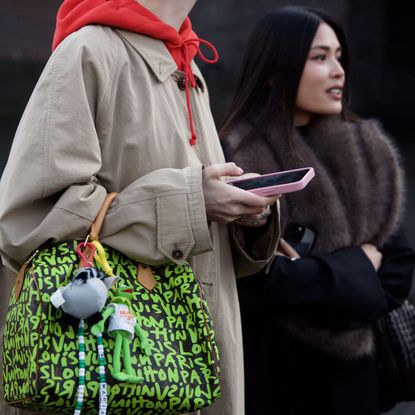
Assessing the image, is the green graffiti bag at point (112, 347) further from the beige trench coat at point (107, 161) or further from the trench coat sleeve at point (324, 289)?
the trench coat sleeve at point (324, 289)

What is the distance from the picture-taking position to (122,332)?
199 cm

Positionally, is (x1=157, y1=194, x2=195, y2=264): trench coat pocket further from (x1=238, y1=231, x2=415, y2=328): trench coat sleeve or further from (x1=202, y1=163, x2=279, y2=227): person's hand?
(x1=238, y1=231, x2=415, y2=328): trench coat sleeve

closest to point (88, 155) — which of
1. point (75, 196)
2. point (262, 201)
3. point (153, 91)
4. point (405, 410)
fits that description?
point (75, 196)

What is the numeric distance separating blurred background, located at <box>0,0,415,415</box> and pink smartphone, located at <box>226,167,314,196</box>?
309 centimetres

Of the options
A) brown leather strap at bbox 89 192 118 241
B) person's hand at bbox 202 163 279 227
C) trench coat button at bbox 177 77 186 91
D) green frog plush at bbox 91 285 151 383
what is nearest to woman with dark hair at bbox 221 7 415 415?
trench coat button at bbox 177 77 186 91

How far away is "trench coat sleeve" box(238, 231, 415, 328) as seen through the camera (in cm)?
320

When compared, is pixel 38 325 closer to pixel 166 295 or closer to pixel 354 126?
pixel 166 295

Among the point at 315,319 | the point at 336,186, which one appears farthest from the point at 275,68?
the point at 315,319

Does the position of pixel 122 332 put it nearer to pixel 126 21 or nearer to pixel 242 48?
pixel 126 21

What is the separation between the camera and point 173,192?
7.05 ft

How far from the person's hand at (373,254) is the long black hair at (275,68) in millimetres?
495

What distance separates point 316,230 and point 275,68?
0.63 meters

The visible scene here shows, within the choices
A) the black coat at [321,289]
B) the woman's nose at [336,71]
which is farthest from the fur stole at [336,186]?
the woman's nose at [336,71]

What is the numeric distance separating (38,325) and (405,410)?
3.80 m
